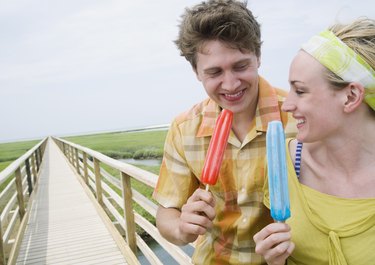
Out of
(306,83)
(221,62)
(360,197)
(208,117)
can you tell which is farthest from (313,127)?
(208,117)

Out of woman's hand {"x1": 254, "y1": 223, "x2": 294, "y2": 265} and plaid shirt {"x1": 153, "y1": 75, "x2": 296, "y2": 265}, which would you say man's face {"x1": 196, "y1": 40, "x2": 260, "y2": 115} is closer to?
plaid shirt {"x1": 153, "y1": 75, "x2": 296, "y2": 265}

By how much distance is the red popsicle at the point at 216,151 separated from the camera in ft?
4.97

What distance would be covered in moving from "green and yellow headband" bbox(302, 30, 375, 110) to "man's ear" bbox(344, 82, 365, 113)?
0.7 inches

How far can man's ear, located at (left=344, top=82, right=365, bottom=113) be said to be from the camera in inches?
53.8

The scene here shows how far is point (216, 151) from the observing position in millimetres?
1547

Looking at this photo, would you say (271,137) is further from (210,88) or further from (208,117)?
(208,117)

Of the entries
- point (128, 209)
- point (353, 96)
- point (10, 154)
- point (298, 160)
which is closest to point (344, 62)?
point (353, 96)

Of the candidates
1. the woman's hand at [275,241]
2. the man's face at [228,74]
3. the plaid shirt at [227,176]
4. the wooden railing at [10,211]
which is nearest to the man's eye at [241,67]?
the man's face at [228,74]

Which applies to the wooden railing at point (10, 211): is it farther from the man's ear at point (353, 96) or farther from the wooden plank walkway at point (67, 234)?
the man's ear at point (353, 96)

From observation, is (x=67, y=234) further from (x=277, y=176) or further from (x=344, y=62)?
(x=344, y=62)

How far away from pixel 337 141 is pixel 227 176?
22.8 inches

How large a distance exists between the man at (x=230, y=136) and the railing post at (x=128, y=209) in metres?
1.95

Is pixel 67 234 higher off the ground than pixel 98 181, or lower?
lower

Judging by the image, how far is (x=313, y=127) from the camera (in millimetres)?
1416
